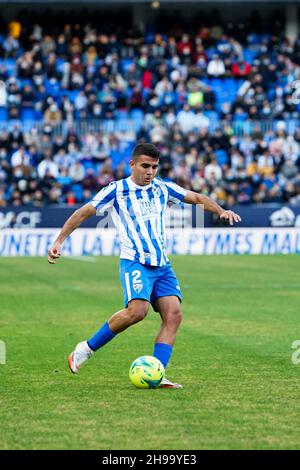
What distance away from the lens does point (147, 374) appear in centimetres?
908

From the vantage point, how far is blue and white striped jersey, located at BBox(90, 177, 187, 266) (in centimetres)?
938

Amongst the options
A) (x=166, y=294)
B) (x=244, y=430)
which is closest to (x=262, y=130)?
(x=166, y=294)

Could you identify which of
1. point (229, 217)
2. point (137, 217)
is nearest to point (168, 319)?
point (137, 217)

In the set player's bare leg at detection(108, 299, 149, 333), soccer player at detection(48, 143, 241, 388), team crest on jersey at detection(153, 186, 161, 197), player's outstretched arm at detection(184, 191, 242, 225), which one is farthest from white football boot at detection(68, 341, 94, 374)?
player's outstretched arm at detection(184, 191, 242, 225)

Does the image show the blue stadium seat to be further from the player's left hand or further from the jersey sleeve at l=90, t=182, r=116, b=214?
the player's left hand

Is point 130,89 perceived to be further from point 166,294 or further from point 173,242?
point 166,294

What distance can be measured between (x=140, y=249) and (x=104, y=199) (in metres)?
0.56

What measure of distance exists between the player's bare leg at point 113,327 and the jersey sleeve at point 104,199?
0.90m

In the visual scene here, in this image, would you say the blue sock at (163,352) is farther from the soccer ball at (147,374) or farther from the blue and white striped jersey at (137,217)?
the blue and white striped jersey at (137,217)

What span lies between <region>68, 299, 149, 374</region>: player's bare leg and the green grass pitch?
227 millimetres

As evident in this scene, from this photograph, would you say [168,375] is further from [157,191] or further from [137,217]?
[157,191]

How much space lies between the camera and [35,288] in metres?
20.5

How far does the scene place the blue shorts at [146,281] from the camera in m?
9.27

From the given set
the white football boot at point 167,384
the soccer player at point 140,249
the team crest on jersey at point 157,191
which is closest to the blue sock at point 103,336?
the soccer player at point 140,249
